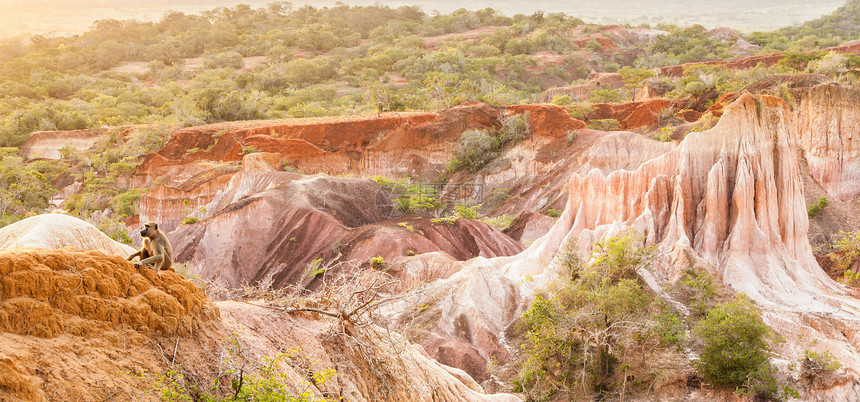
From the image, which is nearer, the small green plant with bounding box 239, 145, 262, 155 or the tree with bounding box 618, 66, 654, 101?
the small green plant with bounding box 239, 145, 262, 155

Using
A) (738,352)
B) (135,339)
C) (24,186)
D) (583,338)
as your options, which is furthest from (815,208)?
(24,186)

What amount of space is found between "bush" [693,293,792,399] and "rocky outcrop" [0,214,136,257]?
13092 millimetres

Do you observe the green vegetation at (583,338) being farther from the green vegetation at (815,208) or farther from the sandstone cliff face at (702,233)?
the green vegetation at (815,208)

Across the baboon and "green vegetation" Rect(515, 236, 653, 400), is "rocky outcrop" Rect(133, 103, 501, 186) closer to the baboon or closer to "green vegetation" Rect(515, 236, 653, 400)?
"green vegetation" Rect(515, 236, 653, 400)

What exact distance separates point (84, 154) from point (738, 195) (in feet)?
140

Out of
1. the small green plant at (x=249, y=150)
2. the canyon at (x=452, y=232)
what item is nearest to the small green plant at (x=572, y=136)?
the canyon at (x=452, y=232)

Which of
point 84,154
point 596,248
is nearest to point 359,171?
point 84,154

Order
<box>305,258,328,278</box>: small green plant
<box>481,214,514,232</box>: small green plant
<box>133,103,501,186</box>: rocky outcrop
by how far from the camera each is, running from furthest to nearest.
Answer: <box>133,103,501,186</box>: rocky outcrop
<box>481,214,514,232</box>: small green plant
<box>305,258,328,278</box>: small green plant

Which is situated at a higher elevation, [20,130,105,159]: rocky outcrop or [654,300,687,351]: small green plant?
[654,300,687,351]: small green plant

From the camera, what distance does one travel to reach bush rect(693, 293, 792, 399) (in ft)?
51.4

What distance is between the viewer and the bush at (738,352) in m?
15.7

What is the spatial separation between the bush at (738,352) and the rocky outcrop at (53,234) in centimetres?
1309

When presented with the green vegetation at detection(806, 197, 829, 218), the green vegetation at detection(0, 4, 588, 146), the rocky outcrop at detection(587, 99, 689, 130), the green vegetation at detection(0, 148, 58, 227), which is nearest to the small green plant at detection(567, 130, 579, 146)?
the rocky outcrop at detection(587, 99, 689, 130)

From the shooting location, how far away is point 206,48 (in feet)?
316
